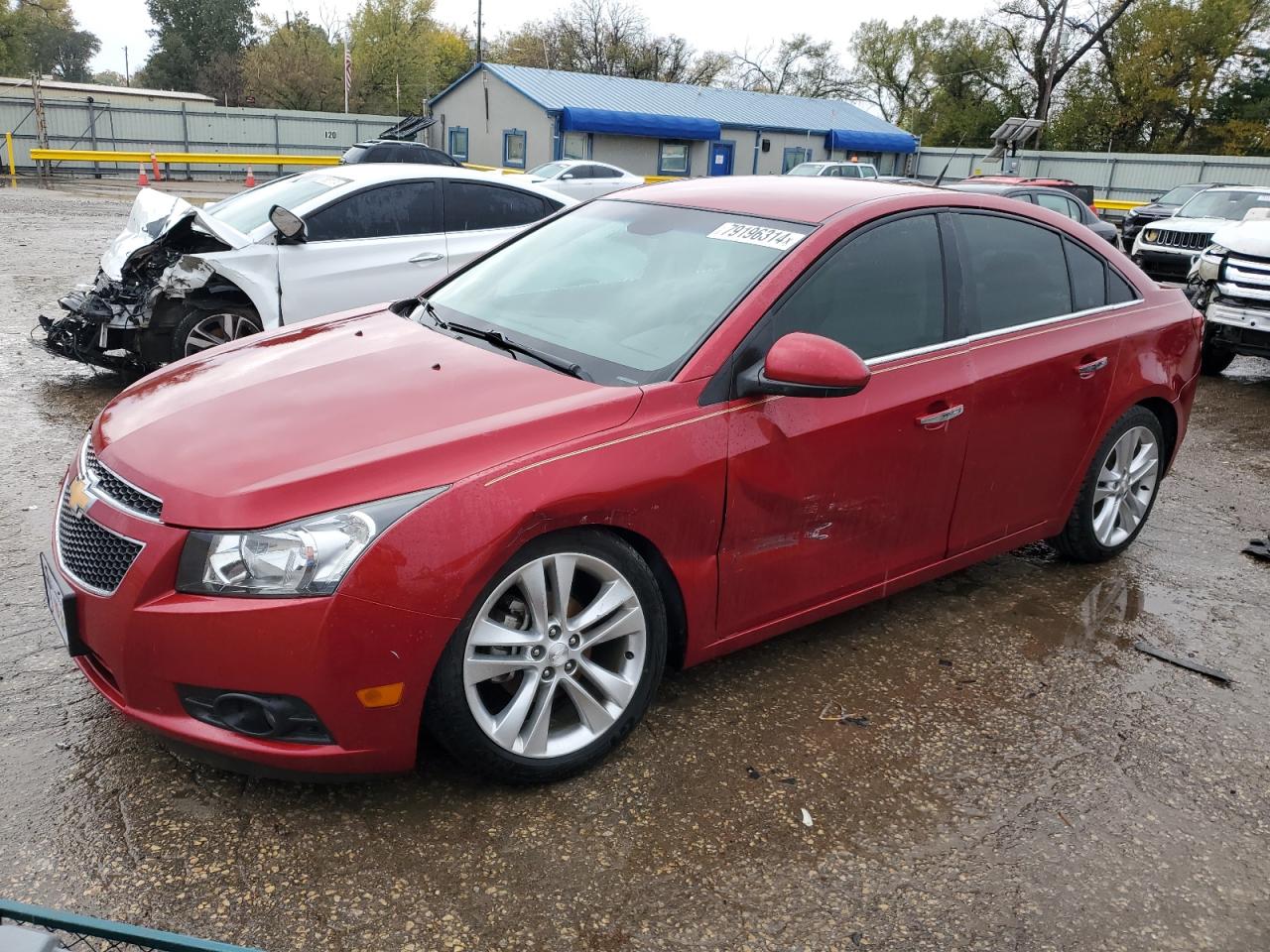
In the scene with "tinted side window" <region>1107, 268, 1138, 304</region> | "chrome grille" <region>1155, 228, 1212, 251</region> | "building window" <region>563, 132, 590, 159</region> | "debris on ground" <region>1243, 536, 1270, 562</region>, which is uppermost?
"building window" <region>563, 132, 590, 159</region>

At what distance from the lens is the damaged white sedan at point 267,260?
654 cm

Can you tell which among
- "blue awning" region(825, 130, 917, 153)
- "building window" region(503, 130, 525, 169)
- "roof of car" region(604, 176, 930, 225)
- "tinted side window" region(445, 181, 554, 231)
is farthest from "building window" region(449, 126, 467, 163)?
"roof of car" region(604, 176, 930, 225)

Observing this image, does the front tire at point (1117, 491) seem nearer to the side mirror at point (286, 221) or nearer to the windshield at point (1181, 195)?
the side mirror at point (286, 221)

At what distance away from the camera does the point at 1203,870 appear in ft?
8.62

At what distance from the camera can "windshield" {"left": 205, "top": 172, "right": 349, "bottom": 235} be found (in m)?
6.97

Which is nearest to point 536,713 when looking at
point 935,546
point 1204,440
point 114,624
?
point 114,624

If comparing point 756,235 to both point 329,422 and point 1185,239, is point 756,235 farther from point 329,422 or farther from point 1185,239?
point 1185,239

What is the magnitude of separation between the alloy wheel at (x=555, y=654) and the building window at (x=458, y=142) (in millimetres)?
37438

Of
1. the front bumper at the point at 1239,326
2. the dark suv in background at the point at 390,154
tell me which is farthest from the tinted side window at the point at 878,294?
the dark suv in background at the point at 390,154

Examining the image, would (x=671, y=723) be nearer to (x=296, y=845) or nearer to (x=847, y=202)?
(x=296, y=845)

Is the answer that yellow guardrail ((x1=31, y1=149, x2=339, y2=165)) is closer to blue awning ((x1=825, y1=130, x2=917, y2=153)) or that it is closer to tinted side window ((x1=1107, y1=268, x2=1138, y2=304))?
blue awning ((x1=825, y1=130, x2=917, y2=153))

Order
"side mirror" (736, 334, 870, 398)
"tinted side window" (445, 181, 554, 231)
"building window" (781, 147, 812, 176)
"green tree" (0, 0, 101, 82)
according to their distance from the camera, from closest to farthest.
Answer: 1. "side mirror" (736, 334, 870, 398)
2. "tinted side window" (445, 181, 554, 231)
3. "building window" (781, 147, 812, 176)
4. "green tree" (0, 0, 101, 82)

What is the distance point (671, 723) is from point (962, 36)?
61.0m

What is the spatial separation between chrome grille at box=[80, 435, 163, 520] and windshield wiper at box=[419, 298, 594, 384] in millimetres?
1178
